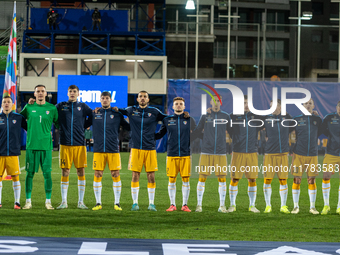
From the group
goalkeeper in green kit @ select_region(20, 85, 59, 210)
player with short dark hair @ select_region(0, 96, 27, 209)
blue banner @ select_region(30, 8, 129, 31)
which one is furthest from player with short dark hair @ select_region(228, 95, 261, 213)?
blue banner @ select_region(30, 8, 129, 31)

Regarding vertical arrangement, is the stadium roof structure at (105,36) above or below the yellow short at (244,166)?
above

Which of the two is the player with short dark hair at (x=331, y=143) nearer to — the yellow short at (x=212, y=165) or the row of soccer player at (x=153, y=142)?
the row of soccer player at (x=153, y=142)

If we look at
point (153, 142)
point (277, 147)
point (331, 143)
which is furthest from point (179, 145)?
point (331, 143)

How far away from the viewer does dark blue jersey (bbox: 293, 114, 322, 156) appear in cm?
738

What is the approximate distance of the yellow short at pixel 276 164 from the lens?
746 cm

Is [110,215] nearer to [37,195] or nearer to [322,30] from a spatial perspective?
[37,195]

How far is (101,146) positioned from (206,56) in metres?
21.4

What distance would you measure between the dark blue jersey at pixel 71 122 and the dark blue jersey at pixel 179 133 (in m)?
1.43

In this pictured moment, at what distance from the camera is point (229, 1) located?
95.0 ft

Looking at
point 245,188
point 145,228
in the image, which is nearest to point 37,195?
point 145,228

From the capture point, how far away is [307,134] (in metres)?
7.37

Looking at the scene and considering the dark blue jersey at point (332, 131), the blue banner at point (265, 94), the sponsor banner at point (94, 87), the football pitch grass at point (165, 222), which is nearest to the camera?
the football pitch grass at point (165, 222)

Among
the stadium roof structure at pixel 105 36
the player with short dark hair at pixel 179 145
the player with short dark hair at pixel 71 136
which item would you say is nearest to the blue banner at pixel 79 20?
the stadium roof structure at pixel 105 36

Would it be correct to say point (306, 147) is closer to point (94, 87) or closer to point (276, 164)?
point (276, 164)
